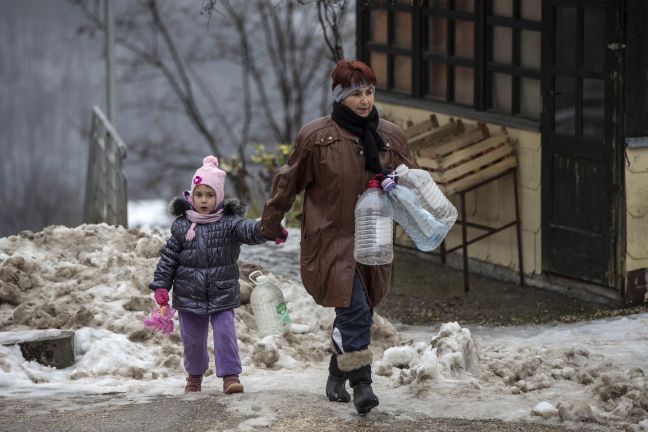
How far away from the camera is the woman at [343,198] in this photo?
6996 mm

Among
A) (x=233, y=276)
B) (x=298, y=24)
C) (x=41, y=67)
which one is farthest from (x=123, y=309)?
(x=41, y=67)

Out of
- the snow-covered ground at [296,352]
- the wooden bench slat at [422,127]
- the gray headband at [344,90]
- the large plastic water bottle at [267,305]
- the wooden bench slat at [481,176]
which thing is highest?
the gray headband at [344,90]

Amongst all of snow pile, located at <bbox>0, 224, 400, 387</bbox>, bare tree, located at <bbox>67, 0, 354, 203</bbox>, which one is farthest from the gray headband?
bare tree, located at <bbox>67, 0, 354, 203</bbox>

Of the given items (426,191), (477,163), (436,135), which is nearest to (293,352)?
(426,191)

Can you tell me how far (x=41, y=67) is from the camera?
34.9m

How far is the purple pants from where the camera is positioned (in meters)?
7.58

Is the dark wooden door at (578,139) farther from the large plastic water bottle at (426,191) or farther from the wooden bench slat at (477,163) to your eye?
the large plastic water bottle at (426,191)

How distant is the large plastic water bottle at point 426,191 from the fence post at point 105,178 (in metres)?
5.76

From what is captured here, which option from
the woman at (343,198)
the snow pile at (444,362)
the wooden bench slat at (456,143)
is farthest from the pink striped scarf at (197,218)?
the wooden bench slat at (456,143)

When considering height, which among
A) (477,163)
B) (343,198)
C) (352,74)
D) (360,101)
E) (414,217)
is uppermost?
(352,74)

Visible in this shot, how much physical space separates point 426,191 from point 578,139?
415cm

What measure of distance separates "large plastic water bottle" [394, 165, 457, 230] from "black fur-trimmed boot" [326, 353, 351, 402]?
922 mm

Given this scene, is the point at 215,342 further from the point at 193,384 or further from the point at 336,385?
the point at 336,385

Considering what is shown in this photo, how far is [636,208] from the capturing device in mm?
10531
